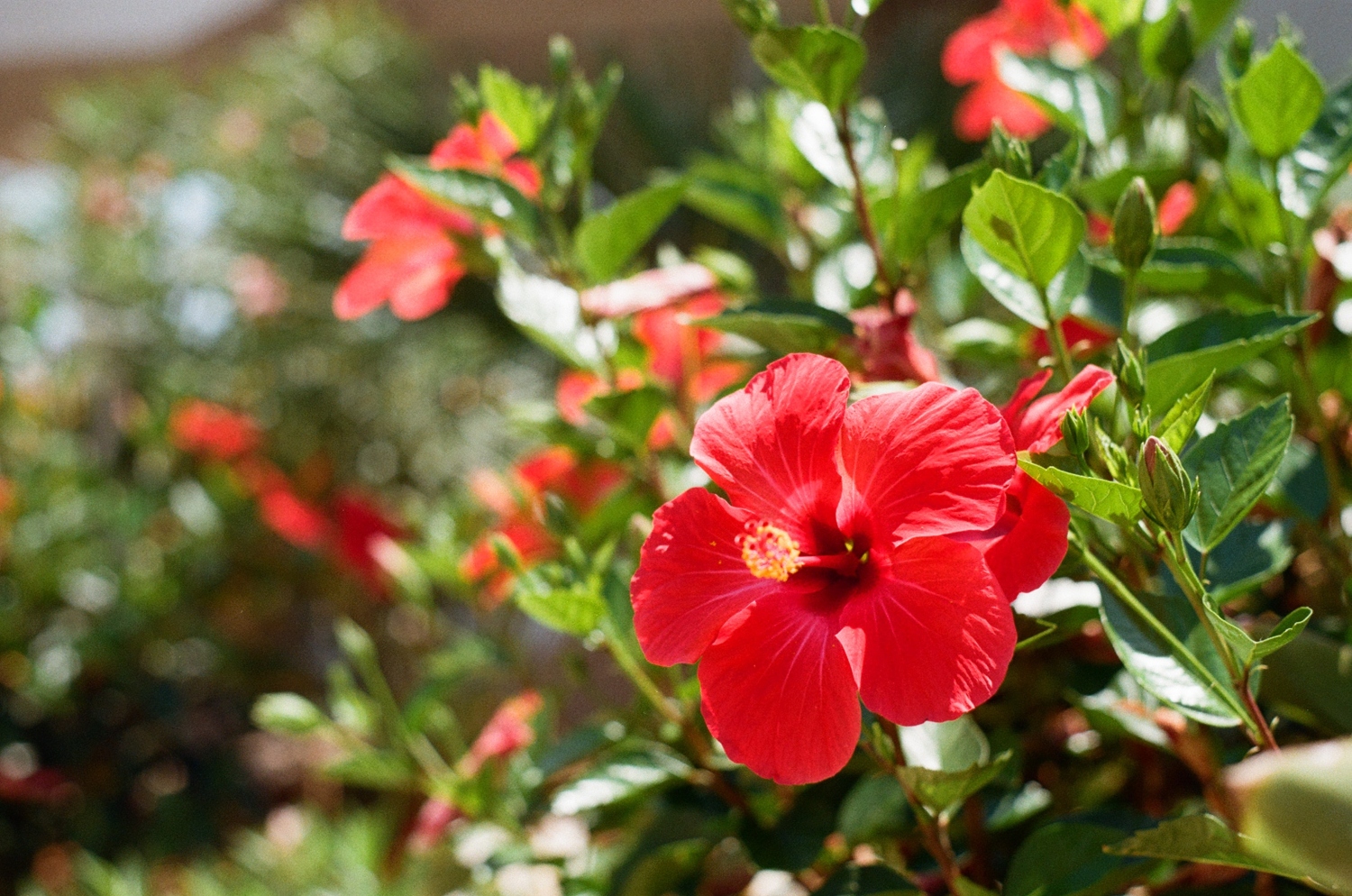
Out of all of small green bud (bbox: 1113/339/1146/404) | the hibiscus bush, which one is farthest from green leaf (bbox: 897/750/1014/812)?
small green bud (bbox: 1113/339/1146/404)

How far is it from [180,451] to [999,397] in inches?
60.9

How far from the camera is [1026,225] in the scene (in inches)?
11.9

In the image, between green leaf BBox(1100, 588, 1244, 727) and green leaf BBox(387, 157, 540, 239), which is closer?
green leaf BBox(1100, 588, 1244, 727)

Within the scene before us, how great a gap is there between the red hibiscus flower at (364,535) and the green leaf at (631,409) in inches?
32.0

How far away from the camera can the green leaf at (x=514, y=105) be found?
44 cm

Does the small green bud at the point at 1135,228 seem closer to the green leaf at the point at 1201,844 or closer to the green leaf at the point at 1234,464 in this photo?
the green leaf at the point at 1234,464

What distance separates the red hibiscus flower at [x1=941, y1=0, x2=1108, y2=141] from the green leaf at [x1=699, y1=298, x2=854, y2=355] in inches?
11.4

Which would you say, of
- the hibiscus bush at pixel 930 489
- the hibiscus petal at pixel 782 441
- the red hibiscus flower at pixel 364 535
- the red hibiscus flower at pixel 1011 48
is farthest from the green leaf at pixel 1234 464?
the red hibiscus flower at pixel 364 535

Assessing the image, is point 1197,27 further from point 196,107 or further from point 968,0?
point 196,107

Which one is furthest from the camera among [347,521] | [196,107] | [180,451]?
[196,107]

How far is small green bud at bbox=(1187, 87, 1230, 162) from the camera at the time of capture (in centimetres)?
37

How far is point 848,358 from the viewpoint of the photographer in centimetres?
37

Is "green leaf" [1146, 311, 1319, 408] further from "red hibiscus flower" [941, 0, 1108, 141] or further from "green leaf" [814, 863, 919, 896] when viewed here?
"red hibiscus flower" [941, 0, 1108, 141]

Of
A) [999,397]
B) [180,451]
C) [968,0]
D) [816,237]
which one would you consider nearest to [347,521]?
[180,451]
